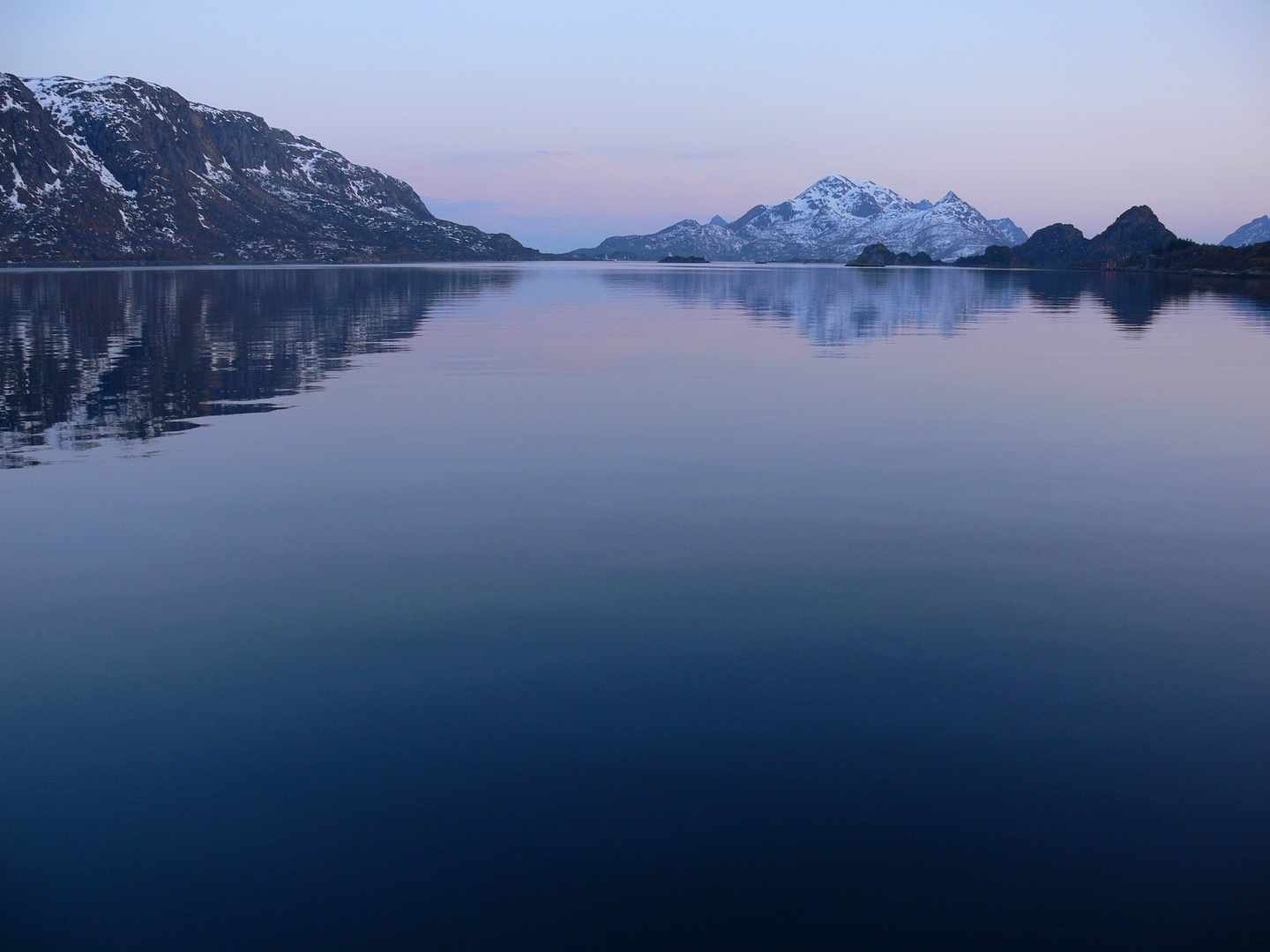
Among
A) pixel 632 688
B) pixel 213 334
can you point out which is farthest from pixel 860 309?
pixel 632 688

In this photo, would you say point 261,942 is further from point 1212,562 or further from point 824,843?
point 1212,562

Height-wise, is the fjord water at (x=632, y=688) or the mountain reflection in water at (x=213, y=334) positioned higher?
the mountain reflection in water at (x=213, y=334)

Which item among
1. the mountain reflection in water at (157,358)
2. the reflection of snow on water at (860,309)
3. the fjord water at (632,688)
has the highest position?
the reflection of snow on water at (860,309)

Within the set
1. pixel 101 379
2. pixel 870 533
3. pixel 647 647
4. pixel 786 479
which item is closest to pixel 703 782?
pixel 647 647

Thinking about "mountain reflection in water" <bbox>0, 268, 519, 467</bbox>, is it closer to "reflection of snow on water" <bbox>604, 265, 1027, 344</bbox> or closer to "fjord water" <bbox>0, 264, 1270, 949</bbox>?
"fjord water" <bbox>0, 264, 1270, 949</bbox>

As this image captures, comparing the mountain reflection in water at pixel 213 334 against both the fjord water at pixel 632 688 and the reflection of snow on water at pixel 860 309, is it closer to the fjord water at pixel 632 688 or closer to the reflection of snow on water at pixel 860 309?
the reflection of snow on water at pixel 860 309

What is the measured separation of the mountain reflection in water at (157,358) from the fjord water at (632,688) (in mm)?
918

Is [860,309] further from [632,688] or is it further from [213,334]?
[632,688]

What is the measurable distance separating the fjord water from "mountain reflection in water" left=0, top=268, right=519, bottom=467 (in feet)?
3.01

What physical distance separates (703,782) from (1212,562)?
29.1ft

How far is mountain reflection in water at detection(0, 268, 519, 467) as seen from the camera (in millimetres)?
22219

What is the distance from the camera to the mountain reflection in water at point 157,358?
875 inches

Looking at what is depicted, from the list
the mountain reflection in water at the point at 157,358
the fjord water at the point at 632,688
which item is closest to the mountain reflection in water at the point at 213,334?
the mountain reflection in water at the point at 157,358

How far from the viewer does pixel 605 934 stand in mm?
5738
